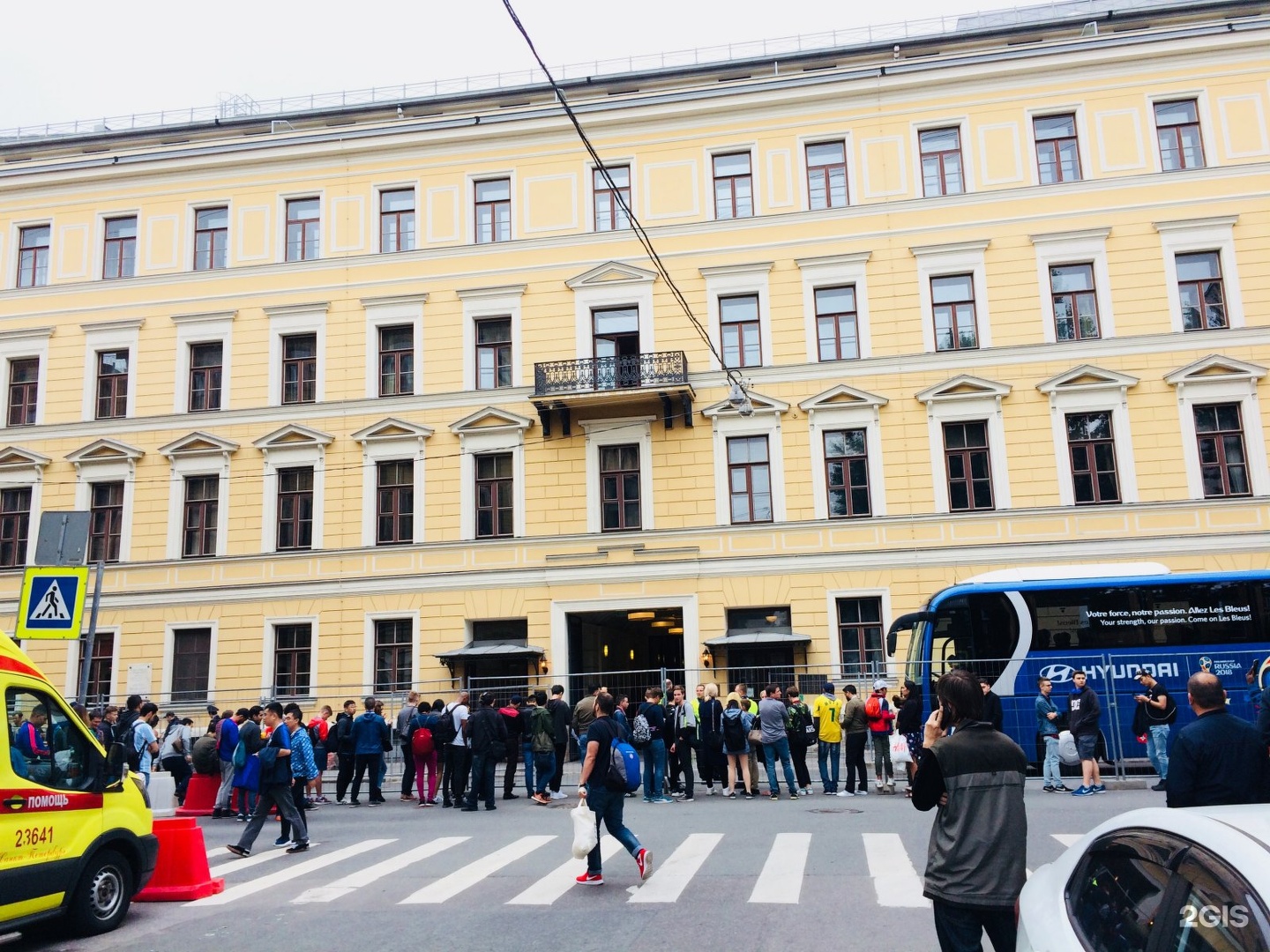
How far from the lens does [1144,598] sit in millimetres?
19297

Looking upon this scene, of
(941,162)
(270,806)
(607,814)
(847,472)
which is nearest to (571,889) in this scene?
(607,814)

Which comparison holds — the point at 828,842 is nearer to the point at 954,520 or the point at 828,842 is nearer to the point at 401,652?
the point at 954,520

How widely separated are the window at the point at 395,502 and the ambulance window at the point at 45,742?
20.1 m

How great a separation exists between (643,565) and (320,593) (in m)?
9.20

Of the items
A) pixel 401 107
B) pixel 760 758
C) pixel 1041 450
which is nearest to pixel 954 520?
pixel 1041 450

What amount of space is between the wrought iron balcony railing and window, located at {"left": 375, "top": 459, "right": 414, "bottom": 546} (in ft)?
15.2

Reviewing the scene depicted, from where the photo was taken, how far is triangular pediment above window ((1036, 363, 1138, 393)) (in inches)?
1041

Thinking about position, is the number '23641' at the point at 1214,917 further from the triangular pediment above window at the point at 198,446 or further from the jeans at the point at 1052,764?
the triangular pediment above window at the point at 198,446

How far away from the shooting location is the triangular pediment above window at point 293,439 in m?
29.9

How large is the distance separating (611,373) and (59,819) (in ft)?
68.4

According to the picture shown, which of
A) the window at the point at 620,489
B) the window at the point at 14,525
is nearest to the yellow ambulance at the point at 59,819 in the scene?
the window at the point at 620,489

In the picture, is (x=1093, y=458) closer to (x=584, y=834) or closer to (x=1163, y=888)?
(x=584, y=834)

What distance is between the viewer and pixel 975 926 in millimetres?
5066

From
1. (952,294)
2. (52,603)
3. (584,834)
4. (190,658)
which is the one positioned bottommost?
(584,834)
